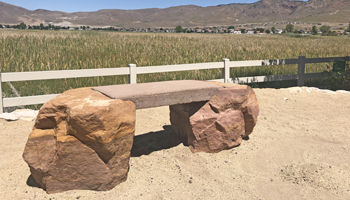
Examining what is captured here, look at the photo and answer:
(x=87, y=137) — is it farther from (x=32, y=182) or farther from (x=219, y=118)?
(x=219, y=118)

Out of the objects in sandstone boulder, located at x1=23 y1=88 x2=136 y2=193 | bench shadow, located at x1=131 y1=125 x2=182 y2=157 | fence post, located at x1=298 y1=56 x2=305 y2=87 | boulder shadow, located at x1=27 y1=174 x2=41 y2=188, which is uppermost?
fence post, located at x1=298 y1=56 x2=305 y2=87

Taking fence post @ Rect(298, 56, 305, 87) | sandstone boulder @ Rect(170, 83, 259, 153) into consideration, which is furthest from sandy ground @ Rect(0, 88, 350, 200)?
fence post @ Rect(298, 56, 305, 87)

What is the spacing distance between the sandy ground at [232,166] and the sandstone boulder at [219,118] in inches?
6.7

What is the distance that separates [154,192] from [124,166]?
503 millimetres

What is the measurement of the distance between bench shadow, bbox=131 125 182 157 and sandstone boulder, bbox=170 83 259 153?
0.33m

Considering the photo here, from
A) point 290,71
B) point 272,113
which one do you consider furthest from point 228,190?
point 290,71

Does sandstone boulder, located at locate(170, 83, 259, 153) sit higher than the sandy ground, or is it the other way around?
sandstone boulder, located at locate(170, 83, 259, 153)

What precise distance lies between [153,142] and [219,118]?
1.24 m

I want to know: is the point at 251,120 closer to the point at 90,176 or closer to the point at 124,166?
the point at 124,166

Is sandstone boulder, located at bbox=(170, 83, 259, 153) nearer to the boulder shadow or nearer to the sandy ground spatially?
the sandy ground

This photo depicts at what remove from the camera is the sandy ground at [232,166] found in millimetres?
3668

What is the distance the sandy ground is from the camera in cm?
367

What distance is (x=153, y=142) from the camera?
5137mm

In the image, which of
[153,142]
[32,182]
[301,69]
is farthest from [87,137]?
[301,69]
